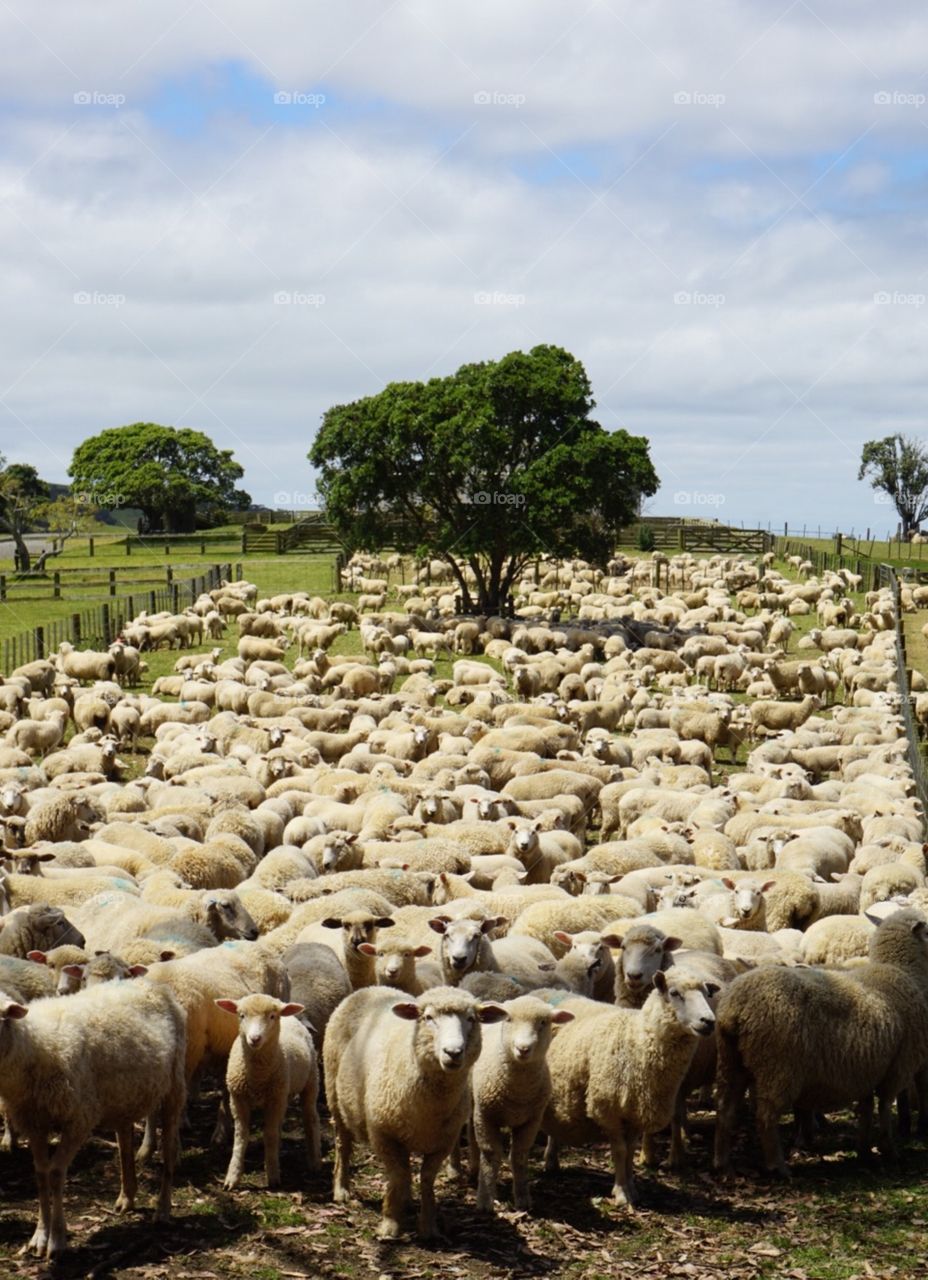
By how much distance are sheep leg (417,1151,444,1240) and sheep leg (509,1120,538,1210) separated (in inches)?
21.3

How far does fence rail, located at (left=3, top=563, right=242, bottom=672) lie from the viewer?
106ft

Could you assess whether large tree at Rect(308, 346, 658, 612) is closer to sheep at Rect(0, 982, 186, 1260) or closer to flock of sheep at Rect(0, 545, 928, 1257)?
flock of sheep at Rect(0, 545, 928, 1257)

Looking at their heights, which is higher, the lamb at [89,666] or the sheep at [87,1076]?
the lamb at [89,666]

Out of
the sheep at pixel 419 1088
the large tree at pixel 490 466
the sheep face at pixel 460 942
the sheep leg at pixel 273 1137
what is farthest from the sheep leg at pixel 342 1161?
the large tree at pixel 490 466

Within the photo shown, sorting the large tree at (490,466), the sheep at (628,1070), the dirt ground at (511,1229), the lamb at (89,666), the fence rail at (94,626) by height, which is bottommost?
the dirt ground at (511,1229)

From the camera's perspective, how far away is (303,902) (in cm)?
1193

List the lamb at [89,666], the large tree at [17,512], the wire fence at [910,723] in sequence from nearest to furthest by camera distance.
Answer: the wire fence at [910,723] < the lamb at [89,666] < the large tree at [17,512]

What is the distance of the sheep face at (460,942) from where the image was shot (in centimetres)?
920

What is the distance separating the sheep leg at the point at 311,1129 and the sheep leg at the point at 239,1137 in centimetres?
41

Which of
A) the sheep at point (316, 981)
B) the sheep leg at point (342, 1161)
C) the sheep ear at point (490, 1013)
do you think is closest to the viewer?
the sheep ear at point (490, 1013)

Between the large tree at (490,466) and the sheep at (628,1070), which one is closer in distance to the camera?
the sheep at (628,1070)

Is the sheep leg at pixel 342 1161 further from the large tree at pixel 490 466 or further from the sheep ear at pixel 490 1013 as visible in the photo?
the large tree at pixel 490 466

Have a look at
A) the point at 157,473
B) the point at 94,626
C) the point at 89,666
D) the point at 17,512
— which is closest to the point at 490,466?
the point at 94,626

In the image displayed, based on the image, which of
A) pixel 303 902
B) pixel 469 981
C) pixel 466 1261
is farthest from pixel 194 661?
pixel 466 1261
